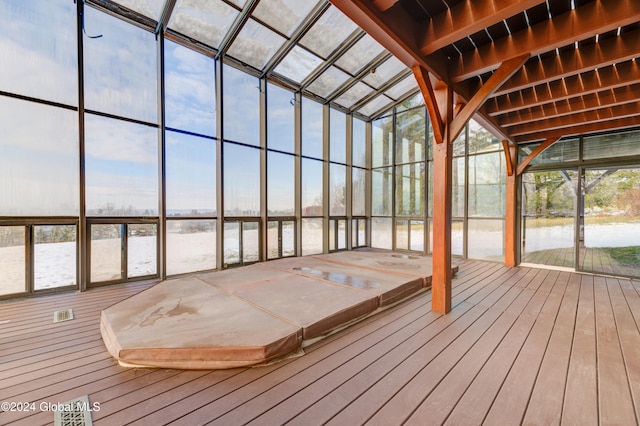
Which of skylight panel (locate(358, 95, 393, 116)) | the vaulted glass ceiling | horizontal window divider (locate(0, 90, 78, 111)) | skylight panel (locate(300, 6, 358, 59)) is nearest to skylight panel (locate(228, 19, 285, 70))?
the vaulted glass ceiling

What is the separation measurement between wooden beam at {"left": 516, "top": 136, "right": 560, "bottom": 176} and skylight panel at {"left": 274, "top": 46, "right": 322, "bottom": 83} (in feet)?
17.1

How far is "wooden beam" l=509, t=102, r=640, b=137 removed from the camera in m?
4.29

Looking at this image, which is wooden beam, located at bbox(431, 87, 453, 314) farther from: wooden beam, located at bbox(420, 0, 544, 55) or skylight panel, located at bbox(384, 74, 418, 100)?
skylight panel, located at bbox(384, 74, 418, 100)

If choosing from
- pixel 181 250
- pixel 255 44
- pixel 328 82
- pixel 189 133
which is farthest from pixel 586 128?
pixel 181 250

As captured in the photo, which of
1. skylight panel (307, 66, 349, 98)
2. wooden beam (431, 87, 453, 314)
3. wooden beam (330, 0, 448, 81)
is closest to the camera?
wooden beam (330, 0, 448, 81)

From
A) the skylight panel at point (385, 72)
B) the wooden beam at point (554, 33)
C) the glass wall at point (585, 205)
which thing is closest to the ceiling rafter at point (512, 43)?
the wooden beam at point (554, 33)

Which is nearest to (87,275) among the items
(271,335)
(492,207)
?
(271,335)

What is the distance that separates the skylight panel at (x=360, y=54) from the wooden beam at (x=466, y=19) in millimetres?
3433

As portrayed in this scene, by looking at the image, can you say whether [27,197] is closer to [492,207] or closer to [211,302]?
[211,302]

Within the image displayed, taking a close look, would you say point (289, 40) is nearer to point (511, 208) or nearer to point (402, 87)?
point (402, 87)

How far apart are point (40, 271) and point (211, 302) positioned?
302 cm

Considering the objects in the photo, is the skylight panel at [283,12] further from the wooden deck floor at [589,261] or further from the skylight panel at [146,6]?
the wooden deck floor at [589,261]

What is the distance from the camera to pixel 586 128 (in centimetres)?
504

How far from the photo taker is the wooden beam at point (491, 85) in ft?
9.11
